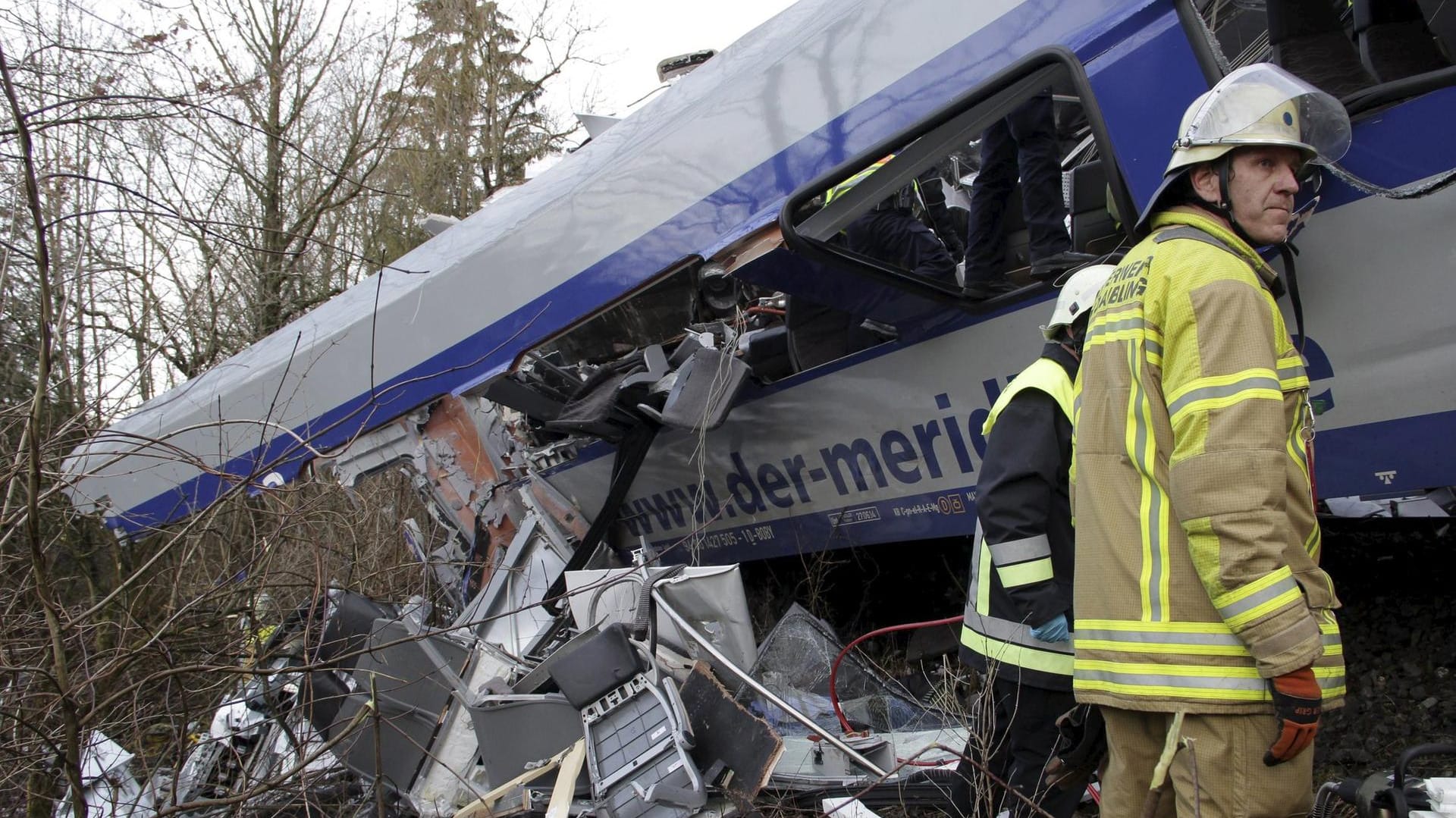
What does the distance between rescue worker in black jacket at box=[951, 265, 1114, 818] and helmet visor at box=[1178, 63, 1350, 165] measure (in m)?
0.40

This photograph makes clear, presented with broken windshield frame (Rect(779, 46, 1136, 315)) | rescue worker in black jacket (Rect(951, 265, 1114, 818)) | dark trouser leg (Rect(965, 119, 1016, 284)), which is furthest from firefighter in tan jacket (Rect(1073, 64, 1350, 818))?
dark trouser leg (Rect(965, 119, 1016, 284))

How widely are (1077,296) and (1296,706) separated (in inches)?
45.0

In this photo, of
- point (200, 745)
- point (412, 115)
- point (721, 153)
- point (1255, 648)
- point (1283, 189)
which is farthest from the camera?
point (412, 115)

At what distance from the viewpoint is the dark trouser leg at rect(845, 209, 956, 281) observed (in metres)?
3.85

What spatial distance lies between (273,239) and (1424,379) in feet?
32.3

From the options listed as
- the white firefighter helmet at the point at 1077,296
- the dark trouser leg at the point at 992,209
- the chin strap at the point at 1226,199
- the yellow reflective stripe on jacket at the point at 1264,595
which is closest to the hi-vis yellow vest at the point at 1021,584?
the white firefighter helmet at the point at 1077,296

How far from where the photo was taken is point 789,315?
4176mm

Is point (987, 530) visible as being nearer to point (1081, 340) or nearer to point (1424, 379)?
point (1081, 340)

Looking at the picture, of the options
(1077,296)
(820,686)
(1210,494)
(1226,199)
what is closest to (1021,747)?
(1210,494)

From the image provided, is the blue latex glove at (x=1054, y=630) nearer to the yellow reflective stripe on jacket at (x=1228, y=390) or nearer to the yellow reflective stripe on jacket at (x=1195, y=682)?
the yellow reflective stripe on jacket at (x=1195, y=682)

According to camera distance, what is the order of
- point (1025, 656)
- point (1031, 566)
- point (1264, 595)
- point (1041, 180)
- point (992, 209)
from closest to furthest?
point (1264, 595)
point (1031, 566)
point (1025, 656)
point (1041, 180)
point (992, 209)

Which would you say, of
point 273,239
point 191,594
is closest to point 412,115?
point 273,239

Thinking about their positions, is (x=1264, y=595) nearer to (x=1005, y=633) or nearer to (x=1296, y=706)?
(x=1296, y=706)

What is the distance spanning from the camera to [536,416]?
4516 millimetres
